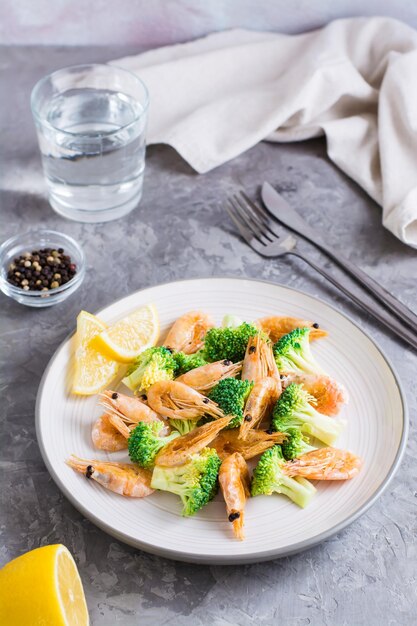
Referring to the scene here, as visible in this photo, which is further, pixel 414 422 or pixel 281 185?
pixel 281 185

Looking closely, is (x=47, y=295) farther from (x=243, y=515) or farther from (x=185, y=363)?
(x=243, y=515)

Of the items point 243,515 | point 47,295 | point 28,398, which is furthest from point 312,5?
point 243,515

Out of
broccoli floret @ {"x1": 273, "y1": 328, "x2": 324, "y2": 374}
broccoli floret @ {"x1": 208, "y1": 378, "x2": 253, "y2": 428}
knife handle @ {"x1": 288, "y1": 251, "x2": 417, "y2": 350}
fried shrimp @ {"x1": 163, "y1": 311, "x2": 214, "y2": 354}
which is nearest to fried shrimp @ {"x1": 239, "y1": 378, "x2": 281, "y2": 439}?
broccoli floret @ {"x1": 208, "y1": 378, "x2": 253, "y2": 428}

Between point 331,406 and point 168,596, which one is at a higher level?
point 331,406

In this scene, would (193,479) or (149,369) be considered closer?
(193,479)

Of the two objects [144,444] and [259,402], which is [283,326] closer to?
[259,402]

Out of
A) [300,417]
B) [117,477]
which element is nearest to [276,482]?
[300,417]
